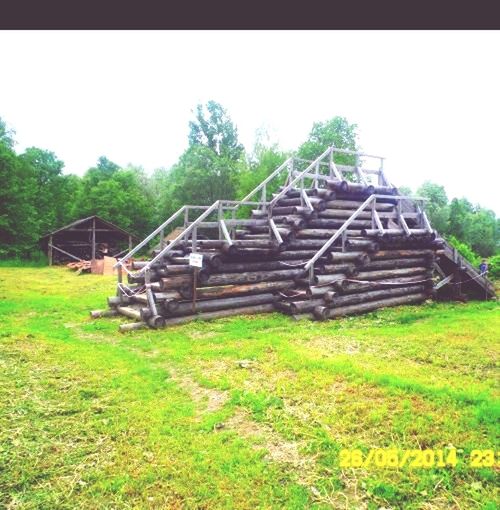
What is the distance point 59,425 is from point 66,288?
1668 cm

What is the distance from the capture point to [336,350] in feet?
29.3

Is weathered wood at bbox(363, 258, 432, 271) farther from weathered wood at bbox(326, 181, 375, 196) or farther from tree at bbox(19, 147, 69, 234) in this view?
tree at bbox(19, 147, 69, 234)

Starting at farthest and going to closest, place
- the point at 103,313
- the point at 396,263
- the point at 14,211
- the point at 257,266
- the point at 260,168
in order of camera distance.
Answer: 1. the point at 260,168
2. the point at 14,211
3. the point at 396,263
4. the point at 257,266
5. the point at 103,313

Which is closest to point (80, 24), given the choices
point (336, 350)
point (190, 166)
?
point (336, 350)

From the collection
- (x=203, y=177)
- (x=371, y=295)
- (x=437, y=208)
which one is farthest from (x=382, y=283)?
(x=437, y=208)

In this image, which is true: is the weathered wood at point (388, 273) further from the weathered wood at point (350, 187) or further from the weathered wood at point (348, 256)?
the weathered wood at point (350, 187)

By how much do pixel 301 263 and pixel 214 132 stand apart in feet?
142

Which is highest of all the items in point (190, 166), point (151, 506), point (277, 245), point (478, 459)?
point (190, 166)

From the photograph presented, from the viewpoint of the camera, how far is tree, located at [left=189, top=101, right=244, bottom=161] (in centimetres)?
5388

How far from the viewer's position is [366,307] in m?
14.9

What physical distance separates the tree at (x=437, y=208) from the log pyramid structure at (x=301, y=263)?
2248 centimetres

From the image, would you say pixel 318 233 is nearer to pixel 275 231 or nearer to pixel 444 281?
pixel 275 231

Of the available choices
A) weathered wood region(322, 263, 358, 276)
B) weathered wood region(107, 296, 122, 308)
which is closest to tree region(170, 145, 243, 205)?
weathered wood region(322, 263, 358, 276)

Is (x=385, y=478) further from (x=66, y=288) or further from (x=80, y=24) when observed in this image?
(x=66, y=288)
